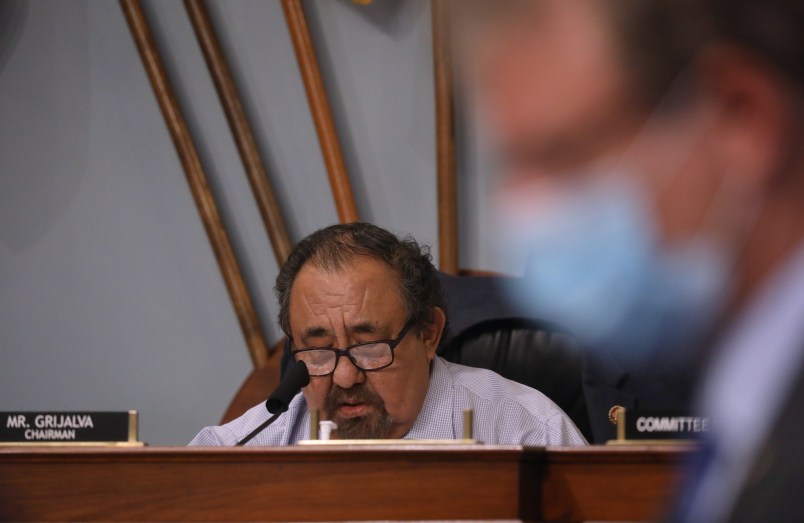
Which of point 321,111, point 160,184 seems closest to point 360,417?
point 321,111

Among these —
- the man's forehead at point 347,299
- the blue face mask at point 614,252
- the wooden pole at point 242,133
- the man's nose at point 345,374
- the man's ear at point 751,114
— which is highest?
the wooden pole at point 242,133

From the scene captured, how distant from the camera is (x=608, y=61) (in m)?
0.25

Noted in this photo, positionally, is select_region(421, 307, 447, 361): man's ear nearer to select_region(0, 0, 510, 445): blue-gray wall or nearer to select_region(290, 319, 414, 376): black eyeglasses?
select_region(290, 319, 414, 376): black eyeglasses

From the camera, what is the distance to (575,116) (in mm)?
260

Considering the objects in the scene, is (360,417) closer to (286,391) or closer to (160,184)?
(286,391)

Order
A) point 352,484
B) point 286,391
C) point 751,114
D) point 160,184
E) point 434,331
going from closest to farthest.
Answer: point 751,114 → point 352,484 → point 286,391 → point 434,331 → point 160,184

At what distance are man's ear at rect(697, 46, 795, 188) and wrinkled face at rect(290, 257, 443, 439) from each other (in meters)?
1.62

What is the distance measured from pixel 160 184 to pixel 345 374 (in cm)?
117

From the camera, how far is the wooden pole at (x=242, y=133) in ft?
8.62

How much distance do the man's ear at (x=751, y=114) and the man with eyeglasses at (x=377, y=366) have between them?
159 cm

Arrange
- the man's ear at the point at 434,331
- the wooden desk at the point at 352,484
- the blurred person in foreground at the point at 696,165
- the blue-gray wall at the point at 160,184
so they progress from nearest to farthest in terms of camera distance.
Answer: the blurred person in foreground at the point at 696,165
the wooden desk at the point at 352,484
the man's ear at the point at 434,331
the blue-gray wall at the point at 160,184

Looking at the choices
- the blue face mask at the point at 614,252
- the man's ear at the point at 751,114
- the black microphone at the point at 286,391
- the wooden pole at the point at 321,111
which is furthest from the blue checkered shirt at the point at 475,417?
the man's ear at the point at 751,114

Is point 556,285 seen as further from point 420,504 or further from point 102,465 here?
point 102,465

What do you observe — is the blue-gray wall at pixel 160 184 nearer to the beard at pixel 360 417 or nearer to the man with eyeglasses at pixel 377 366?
the man with eyeglasses at pixel 377 366
